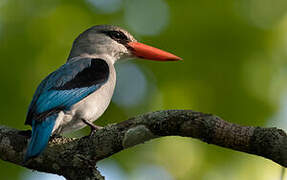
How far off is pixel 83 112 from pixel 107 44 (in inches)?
60.0

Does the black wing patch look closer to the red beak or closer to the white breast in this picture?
the white breast

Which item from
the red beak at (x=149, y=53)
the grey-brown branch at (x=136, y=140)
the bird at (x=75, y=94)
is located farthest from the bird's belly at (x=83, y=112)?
the red beak at (x=149, y=53)

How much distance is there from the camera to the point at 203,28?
4609mm

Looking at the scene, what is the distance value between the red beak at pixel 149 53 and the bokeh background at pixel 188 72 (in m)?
0.06

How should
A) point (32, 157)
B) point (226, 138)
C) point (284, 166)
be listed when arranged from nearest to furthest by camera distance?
point (284, 166), point (226, 138), point (32, 157)

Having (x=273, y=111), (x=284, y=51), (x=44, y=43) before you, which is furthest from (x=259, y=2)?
(x=44, y=43)

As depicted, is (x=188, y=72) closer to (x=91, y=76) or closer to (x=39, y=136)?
(x=91, y=76)

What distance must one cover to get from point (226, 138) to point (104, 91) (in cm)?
183

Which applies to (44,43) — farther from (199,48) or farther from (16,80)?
(199,48)

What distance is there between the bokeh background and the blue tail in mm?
594

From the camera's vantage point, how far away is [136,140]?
335 cm

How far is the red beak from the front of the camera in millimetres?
Answer: 4582

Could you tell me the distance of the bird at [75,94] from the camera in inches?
157

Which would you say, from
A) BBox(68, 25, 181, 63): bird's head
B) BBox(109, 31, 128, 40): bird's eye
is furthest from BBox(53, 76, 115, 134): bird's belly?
BBox(109, 31, 128, 40): bird's eye
